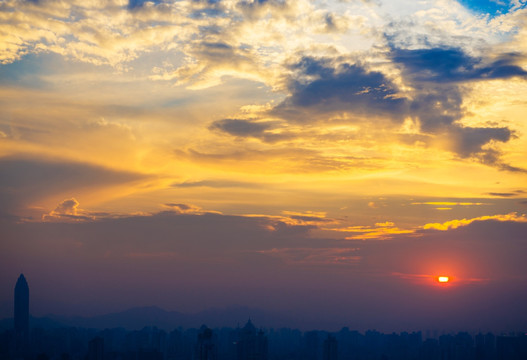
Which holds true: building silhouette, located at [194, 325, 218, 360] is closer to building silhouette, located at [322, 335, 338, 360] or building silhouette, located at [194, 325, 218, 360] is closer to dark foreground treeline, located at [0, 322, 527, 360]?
dark foreground treeline, located at [0, 322, 527, 360]

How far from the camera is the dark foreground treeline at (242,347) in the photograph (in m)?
55.0

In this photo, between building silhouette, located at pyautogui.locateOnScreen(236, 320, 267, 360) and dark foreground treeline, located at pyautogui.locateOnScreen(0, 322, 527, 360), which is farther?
building silhouette, located at pyautogui.locateOnScreen(236, 320, 267, 360)

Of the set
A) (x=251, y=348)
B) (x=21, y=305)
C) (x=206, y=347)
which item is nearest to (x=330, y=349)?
(x=251, y=348)

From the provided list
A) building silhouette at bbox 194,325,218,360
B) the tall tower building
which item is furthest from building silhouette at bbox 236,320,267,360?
the tall tower building

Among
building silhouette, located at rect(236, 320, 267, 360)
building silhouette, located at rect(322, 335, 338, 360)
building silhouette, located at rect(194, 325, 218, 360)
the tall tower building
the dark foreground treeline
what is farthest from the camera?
the tall tower building

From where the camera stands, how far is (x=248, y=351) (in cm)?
6100

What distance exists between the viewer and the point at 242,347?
2434 inches

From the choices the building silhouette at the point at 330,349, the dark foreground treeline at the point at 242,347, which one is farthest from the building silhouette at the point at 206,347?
the building silhouette at the point at 330,349

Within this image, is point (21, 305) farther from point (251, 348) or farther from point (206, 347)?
point (206, 347)

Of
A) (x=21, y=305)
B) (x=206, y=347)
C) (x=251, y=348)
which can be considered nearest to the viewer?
(x=206, y=347)

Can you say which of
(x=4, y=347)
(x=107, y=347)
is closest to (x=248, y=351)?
(x=107, y=347)

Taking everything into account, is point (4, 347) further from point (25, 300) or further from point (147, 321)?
point (147, 321)

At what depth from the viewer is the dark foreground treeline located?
54972mm

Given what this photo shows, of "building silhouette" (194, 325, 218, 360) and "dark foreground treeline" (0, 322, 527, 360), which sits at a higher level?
"building silhouette" (194, 325, 218, 360)
